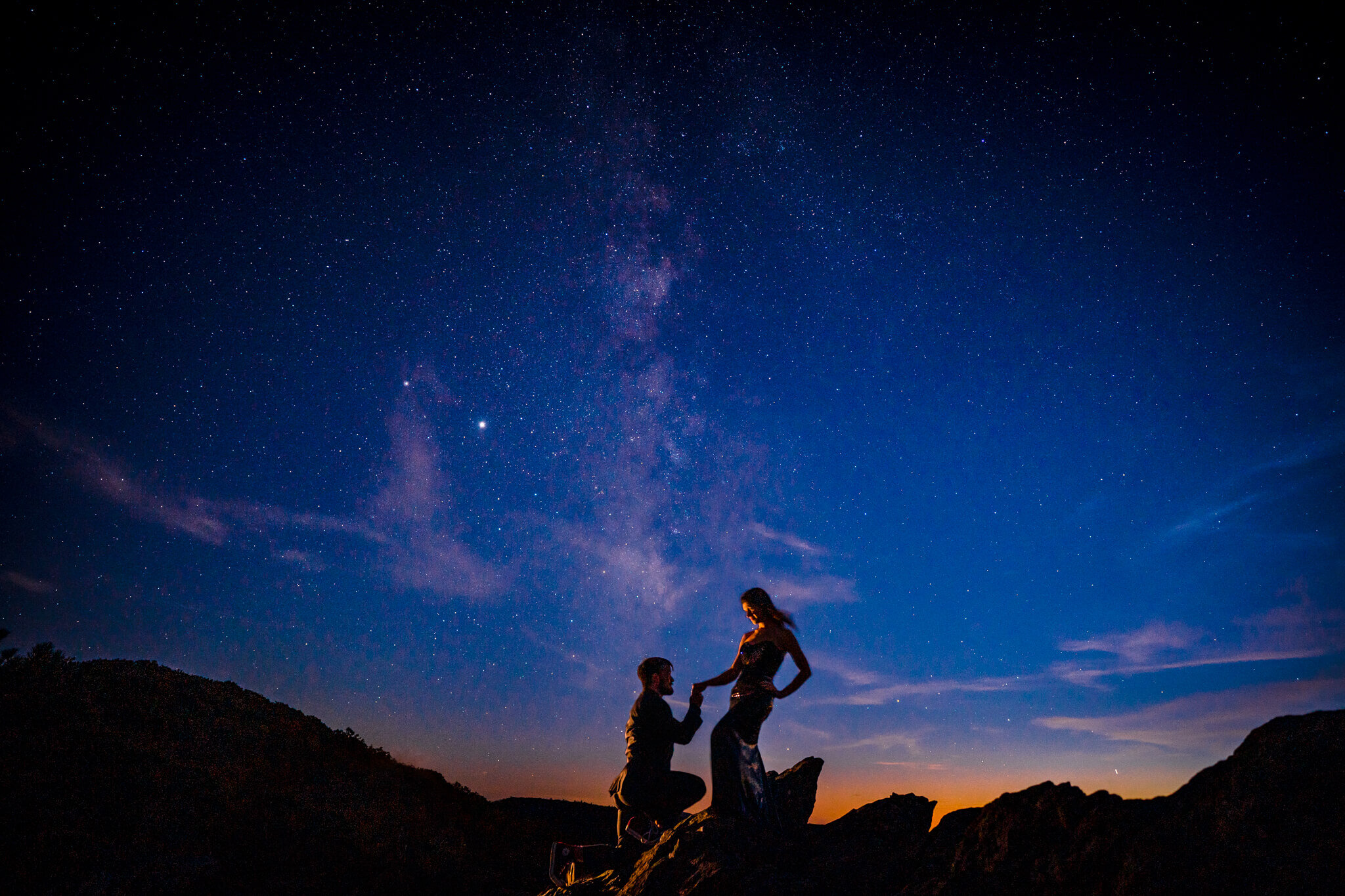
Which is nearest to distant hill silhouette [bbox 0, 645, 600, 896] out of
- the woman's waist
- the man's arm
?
the man's arm

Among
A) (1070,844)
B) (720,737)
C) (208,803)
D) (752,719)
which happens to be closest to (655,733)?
(720,737)

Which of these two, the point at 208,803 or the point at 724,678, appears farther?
the point at 208,803

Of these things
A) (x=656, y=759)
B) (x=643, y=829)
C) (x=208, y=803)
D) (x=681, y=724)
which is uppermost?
(x=681, y=724)

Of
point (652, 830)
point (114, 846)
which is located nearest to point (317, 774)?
point (114, 846)

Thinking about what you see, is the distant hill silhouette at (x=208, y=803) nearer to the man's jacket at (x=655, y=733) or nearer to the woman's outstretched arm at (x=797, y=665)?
the man's jacket at (x=655, y=733)

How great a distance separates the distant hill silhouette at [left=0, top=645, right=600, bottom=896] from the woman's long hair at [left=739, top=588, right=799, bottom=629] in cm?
884

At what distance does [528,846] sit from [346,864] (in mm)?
4831

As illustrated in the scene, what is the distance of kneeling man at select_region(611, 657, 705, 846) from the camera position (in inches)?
304

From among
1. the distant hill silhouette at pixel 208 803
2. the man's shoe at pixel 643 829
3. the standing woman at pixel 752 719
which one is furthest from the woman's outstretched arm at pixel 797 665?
the distant hill silhouette at pixel 208 803

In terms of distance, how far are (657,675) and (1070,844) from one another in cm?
453

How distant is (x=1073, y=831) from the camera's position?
16.5 ft

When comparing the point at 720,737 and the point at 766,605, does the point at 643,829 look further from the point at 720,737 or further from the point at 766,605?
the point at 766,605

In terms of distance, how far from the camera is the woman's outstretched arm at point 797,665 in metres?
7.33

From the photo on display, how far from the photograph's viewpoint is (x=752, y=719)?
7406 mm
